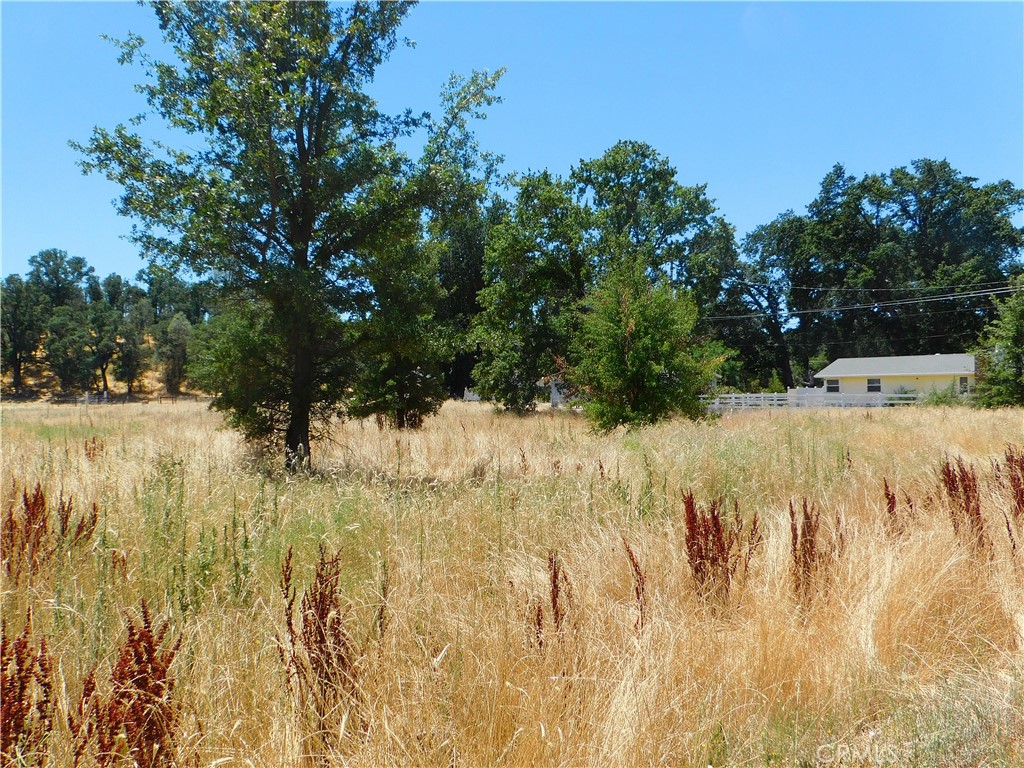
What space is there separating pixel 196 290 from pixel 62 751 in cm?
885

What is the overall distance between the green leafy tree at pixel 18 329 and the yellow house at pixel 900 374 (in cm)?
7142

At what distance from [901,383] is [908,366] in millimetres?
1350

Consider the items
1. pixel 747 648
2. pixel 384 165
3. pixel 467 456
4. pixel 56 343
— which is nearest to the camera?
pixel 747 648

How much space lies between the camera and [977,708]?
2385 mm

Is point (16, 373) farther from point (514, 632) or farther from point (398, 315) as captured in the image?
point (514, 632)

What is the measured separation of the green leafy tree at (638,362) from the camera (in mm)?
14758

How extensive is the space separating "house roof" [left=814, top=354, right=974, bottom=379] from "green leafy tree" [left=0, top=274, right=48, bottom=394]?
7140 cm

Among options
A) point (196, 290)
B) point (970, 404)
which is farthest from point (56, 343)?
point (970, 404)

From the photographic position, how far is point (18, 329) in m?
60.2

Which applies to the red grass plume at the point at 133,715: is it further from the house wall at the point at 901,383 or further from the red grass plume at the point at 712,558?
the house wall at the point at 901,383

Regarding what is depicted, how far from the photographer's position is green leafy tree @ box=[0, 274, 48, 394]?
58.9 m

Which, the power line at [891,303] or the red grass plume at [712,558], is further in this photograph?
the power line at [891,303]

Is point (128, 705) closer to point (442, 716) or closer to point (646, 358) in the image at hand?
point (442, 716)

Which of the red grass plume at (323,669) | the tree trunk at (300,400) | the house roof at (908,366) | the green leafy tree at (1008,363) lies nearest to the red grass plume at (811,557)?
the red grass plume at (323,669)
